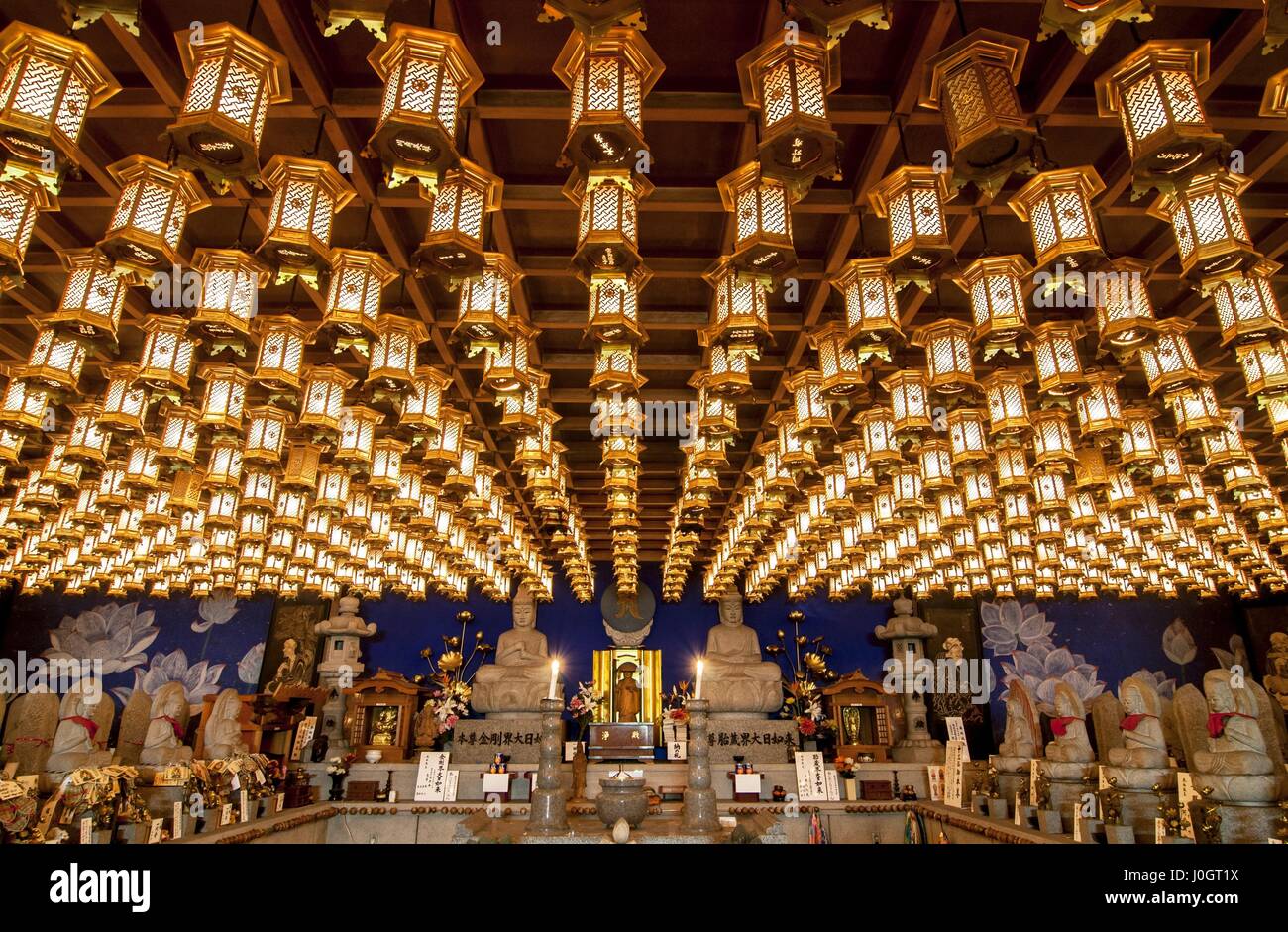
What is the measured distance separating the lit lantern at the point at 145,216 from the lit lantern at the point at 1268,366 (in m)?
7.93

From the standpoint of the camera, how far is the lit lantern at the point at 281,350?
509cm

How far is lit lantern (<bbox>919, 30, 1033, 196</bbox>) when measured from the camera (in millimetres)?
2943

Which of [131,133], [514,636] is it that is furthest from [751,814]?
[131,133]

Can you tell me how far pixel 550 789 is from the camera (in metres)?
7.33

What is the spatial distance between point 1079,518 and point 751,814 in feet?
22.2

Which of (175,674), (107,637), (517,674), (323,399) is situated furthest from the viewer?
(107,637)

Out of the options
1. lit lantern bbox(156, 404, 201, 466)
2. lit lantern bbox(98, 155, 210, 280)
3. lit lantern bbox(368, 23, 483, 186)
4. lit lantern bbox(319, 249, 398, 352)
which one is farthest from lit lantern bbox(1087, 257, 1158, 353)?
lit lantern bbox(156, 404, 201, 466)

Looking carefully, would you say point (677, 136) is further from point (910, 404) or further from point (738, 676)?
point (738, 676)

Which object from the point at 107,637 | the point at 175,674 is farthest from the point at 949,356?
the point at 107,637

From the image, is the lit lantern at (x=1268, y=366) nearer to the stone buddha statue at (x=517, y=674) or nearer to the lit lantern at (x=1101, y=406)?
the lit lantern at (x=1101, y=406)

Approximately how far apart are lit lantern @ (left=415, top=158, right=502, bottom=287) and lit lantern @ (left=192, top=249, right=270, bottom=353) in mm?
1287

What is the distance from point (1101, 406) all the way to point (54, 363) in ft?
29.3

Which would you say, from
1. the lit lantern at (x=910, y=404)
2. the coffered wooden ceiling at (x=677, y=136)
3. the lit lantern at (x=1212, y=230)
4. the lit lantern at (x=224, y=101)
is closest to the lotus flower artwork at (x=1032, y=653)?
the coffered wooden ceiling at (x=677, y=136)
